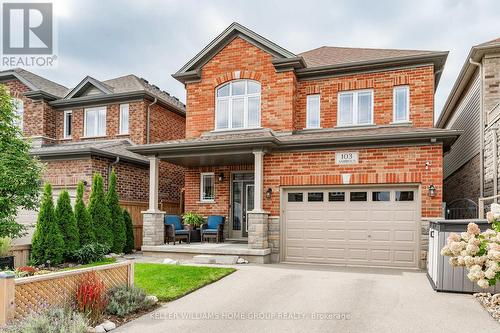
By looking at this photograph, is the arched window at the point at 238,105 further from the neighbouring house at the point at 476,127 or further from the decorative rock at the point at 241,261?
the neighbouring house at the point at 476,127

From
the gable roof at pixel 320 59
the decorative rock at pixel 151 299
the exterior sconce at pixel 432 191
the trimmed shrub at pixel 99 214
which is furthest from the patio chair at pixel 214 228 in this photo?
the exterior sconce at pixel 432 191

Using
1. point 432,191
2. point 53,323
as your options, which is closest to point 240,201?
point 432,191

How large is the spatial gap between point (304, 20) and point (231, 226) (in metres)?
7.46

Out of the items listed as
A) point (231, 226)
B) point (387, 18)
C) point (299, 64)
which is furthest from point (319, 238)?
point (387, 18)

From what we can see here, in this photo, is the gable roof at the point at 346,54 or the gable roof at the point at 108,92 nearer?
the gable roof at the point at 346,54

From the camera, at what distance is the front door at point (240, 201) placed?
48.5ft

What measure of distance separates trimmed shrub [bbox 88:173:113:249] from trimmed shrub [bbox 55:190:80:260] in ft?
3.24

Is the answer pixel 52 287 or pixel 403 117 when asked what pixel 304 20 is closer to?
pixel 403 117

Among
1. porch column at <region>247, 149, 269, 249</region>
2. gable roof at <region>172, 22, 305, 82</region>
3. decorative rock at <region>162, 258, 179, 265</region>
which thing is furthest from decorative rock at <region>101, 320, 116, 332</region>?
gable roof at <region>172, 22, 305, 82</region>

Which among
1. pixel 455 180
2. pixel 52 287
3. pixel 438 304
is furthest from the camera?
pixel 455 180

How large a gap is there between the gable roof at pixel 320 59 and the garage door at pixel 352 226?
4.35m

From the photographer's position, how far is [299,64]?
45.0ft

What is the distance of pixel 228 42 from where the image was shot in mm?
14664

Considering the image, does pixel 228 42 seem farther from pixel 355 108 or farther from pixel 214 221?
pixel 214 221
